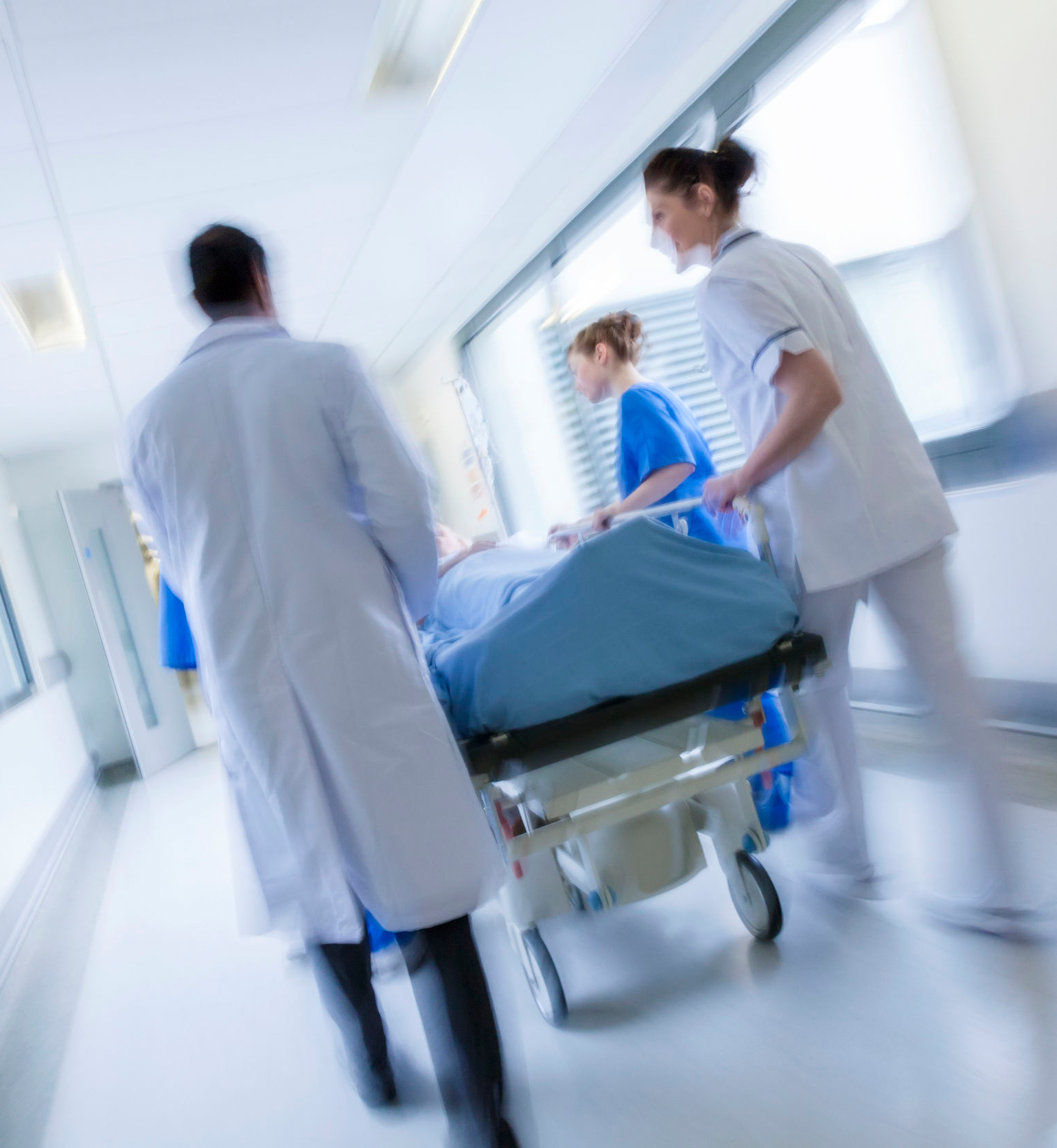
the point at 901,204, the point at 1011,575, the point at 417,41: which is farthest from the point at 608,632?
the point at 417,41

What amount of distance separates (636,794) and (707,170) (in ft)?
3.56

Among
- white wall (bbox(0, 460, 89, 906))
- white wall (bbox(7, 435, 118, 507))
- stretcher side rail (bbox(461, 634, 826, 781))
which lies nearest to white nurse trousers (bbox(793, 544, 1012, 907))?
stretcher side rail (bbox(461, 634, 826, 781))

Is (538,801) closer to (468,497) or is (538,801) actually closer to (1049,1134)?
(1049,1134)

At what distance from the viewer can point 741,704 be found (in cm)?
152

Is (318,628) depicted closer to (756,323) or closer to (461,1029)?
(461,1029)

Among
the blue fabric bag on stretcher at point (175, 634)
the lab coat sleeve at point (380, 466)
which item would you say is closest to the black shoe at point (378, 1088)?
the blue fabric bag on stretcher at point (175, 634)

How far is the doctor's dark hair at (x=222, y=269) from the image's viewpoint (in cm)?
132

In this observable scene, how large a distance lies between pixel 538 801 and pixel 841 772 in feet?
2.02

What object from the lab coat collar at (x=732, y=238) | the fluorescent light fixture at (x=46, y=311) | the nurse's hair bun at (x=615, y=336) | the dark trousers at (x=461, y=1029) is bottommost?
the dark trousers at (x=461, y=1029)

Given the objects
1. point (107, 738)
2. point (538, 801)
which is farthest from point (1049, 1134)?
point (107, 738)

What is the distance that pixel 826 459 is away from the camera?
148cm

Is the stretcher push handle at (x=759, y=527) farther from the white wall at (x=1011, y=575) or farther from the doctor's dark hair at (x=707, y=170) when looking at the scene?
the white wall at (x=1011, y=575)

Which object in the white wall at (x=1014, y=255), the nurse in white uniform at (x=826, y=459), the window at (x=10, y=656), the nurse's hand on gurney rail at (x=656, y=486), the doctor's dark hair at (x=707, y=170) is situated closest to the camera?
the nurse in white uniform at (x=826, y=459)

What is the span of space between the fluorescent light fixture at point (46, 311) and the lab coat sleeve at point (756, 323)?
9.57ft
